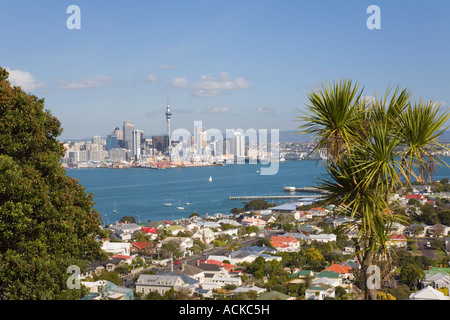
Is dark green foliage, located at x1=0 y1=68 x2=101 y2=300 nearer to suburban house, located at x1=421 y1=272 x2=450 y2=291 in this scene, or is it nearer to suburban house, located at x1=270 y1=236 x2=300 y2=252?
suburban house, located at x1=421 y1=272 x2=450 y2=291

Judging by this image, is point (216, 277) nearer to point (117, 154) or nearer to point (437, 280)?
point (437, 280)

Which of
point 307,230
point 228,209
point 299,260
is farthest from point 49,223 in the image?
point 228,209

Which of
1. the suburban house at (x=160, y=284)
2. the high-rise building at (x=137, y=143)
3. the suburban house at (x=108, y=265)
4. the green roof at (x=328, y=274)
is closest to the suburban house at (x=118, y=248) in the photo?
the suburban house at (x=108, y=265)

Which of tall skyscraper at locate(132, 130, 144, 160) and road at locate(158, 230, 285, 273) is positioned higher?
tall skyscraper at locate(132, 130, 144, 160)

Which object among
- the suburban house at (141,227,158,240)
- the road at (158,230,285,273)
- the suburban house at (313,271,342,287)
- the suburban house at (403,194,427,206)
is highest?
Result: the suburban house at (403,194,427,206)

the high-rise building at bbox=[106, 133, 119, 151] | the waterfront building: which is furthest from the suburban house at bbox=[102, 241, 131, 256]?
the waterfront building
